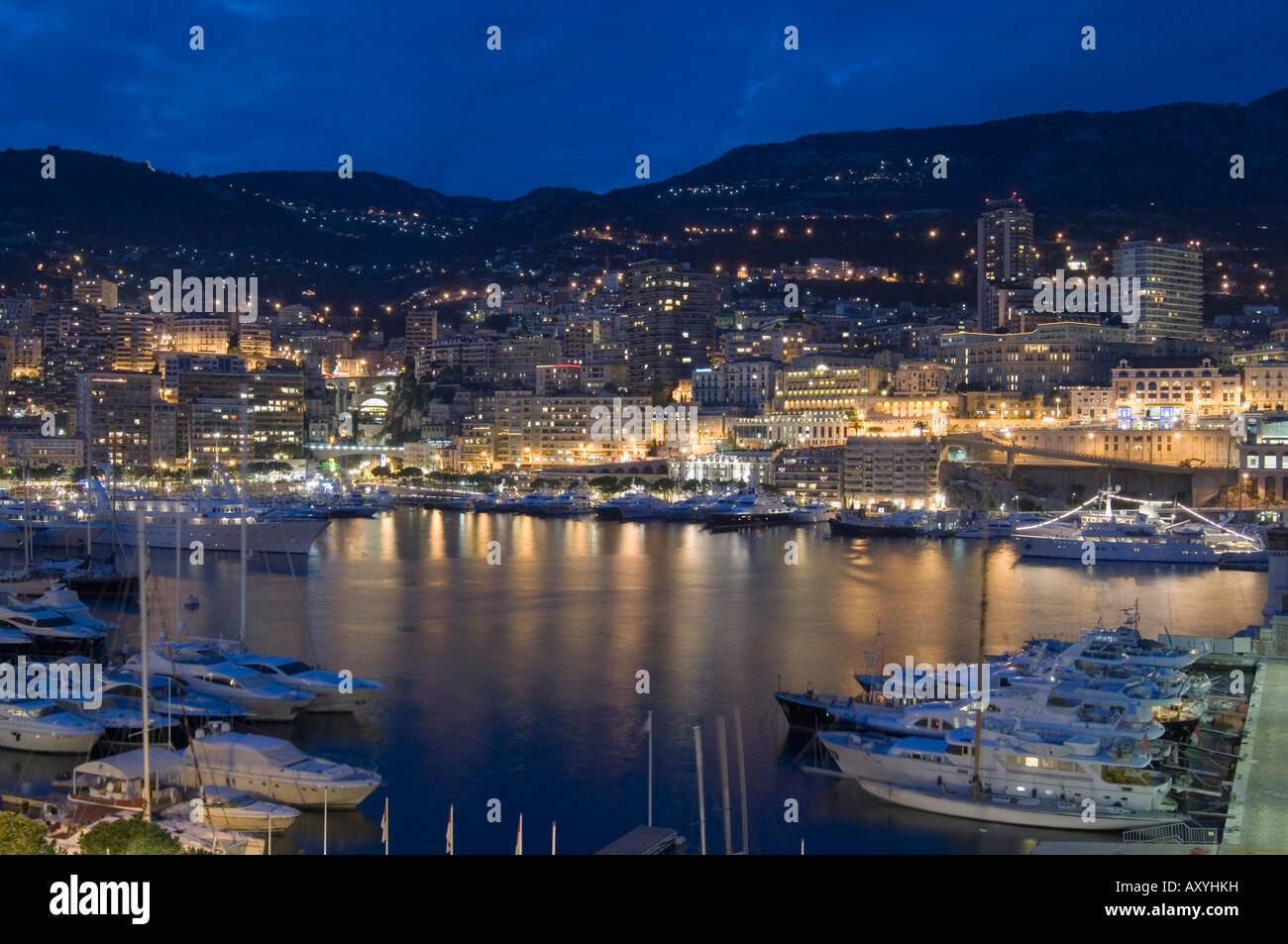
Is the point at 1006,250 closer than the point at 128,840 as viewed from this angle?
No

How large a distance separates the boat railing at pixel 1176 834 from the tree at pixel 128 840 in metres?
5.09

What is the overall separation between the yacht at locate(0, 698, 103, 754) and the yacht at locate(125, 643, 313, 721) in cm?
104

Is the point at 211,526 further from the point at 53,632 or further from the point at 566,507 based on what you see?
the point at 566,507

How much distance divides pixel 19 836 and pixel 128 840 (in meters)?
0.39

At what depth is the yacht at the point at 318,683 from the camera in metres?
11.5

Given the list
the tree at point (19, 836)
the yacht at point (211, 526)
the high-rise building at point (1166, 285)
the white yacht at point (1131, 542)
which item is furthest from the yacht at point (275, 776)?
the high-rise building at point (1166, 285)

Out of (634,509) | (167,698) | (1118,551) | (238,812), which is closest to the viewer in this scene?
(238,812)

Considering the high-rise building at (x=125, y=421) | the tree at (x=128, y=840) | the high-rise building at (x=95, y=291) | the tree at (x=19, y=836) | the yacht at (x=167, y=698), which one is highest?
the high-rise building at (x=95, y=291)

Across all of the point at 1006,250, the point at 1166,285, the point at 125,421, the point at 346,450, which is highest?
the point at 1006,250

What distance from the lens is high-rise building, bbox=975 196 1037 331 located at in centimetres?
7009

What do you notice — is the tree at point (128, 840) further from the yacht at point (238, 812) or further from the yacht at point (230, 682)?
the yacht at point (230, 682)

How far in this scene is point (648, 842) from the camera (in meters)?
7.25

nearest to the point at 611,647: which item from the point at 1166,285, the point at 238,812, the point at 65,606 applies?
the point at 65,606
